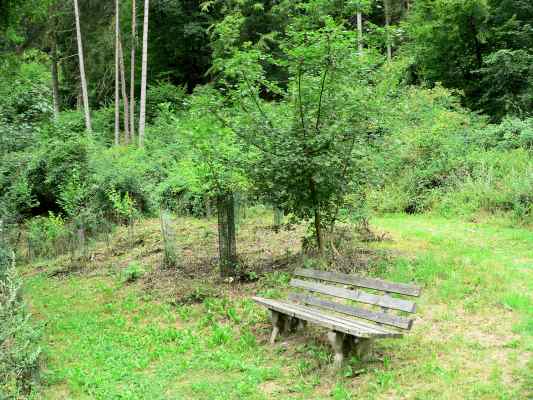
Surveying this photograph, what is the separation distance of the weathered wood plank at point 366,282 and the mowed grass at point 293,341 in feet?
2.04

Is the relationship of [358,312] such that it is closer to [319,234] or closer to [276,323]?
[276,323]

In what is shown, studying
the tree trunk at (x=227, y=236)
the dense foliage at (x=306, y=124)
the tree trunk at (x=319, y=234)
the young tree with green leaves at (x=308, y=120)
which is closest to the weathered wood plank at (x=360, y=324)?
the tree trunk at (x=319, y=234)

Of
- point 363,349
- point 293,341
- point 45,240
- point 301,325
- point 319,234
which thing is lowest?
point 45,240

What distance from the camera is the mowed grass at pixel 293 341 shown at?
493 cm

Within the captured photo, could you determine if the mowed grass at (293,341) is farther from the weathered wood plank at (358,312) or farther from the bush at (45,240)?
the bush at (45,240)

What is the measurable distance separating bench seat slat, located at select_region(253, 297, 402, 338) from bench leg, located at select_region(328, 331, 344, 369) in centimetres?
11

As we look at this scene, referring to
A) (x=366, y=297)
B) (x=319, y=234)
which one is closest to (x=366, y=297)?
(x=366, y=297)

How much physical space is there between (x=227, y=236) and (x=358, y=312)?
11.8 feet

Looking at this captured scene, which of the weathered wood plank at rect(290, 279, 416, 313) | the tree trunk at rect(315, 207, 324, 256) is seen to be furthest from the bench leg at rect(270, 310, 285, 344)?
the tree trunk at rect(315, 207, 324, 256)

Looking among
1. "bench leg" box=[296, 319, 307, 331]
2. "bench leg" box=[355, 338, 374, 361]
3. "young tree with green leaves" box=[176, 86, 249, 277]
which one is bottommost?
"bench leg" box=[296, 319, 307, 331]

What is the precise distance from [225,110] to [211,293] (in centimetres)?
293

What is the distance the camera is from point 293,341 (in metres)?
6.27

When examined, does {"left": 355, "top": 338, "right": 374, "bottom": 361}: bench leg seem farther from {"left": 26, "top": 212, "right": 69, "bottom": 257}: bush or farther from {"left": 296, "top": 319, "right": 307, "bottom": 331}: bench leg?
{"left": 26, "top": 212, "right": 69, "bottom": 257}: bush

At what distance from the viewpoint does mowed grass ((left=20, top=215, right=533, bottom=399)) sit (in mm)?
4934
